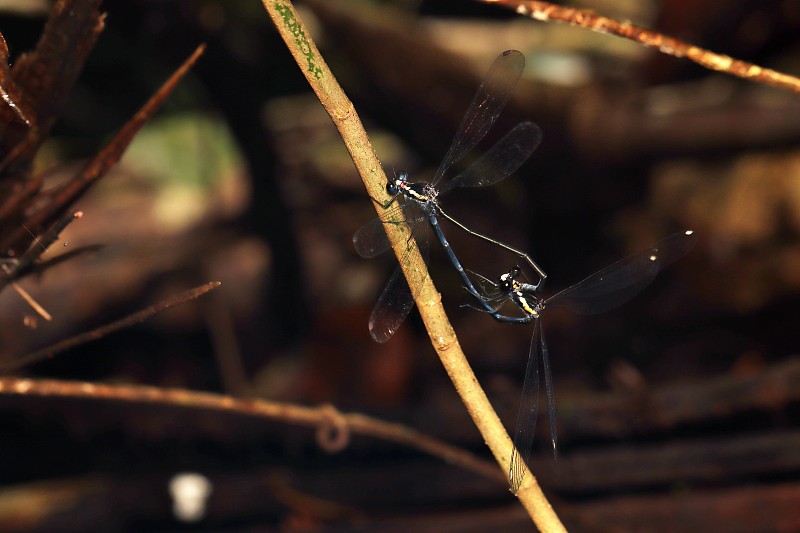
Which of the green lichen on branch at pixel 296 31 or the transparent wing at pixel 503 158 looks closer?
the green lichen on branch at pixel 296 31

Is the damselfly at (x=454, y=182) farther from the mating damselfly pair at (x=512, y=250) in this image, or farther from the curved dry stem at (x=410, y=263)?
the curved dry stem at (x=410, y=263)

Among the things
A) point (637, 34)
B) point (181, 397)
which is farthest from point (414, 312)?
point (637, 34)

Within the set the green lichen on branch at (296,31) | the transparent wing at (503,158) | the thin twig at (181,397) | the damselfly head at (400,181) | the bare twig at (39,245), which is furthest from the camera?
the transparent wing at (503,158)

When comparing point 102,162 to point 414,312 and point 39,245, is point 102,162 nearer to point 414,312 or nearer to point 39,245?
point 39,245

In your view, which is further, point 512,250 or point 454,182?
point 454,182

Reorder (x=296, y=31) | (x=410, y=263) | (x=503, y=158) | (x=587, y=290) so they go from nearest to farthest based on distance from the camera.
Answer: (x=296, y=31), (x=410, y=263), (x=587, y=290), (x=503, y=158)

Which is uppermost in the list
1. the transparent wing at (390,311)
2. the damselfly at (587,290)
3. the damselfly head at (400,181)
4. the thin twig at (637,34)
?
the damselfly head at (400,181)

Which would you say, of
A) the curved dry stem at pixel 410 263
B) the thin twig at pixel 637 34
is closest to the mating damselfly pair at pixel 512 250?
the curved dry stem at pixel 410 263

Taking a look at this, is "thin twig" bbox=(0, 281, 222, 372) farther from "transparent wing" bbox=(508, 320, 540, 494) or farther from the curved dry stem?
"transparent wing" bbox=(508, 320, 540, 494)
